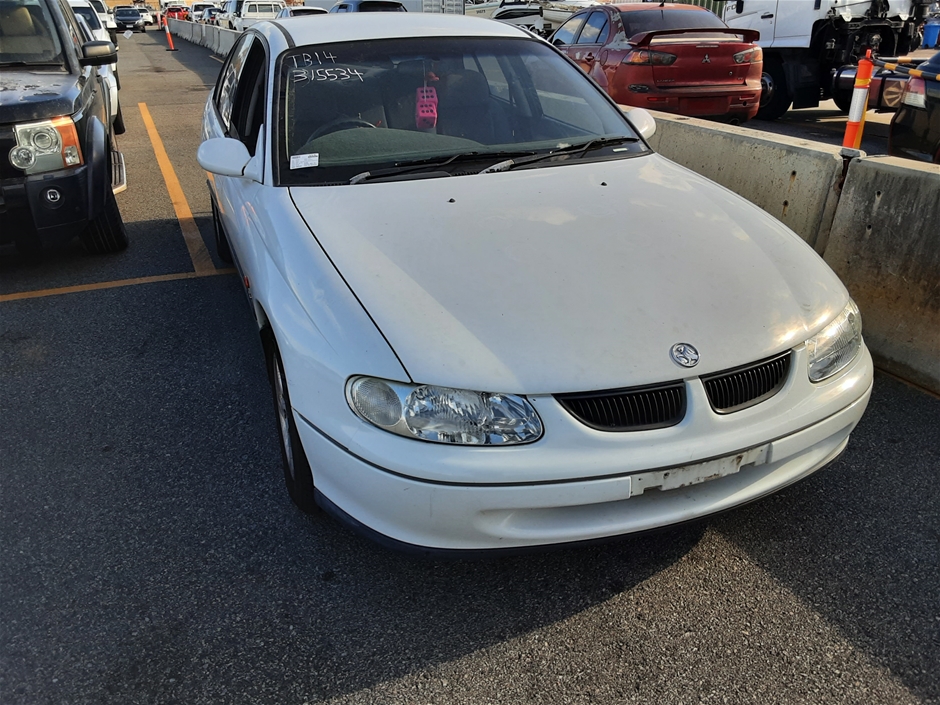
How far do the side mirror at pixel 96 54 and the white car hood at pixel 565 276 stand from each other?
3970 mm

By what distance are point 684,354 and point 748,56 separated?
8.17 meters

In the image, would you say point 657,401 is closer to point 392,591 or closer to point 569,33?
Result: point 392,591

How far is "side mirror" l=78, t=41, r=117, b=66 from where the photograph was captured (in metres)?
5.84

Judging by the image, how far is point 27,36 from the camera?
5.74 meters

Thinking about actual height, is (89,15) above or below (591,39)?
below

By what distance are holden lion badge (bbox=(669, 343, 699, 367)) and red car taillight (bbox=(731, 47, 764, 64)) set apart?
796cm

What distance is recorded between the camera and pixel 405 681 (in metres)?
2.13

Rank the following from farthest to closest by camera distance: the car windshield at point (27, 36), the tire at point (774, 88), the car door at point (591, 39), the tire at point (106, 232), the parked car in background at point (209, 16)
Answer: the parked car in background at point (209, 16), the tire at point (774, 88), the car door at point (591, 39), the car windshield at point (27, 36), the tire at point (106, 232)

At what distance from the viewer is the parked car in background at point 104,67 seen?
9023 millimetres

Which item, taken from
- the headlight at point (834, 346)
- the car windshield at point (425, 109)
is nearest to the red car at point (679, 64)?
the car windshield at point (425, 109)

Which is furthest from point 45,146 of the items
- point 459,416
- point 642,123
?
point 459,416

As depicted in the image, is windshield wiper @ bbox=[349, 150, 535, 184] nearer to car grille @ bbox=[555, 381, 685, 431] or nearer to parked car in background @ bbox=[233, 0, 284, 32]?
car grille @ bbox=[555, 381, 685, 431]

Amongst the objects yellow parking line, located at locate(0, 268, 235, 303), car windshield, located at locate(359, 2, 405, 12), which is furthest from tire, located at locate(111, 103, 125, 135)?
yellow parking line, located at locate(0, 268, 235, 303)

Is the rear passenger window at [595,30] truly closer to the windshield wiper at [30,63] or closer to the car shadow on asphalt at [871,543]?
the windshield wiper at [30,63]
